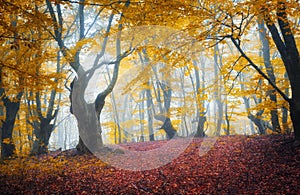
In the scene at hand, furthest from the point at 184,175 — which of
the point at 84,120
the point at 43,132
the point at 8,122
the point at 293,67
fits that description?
the point at 43,132

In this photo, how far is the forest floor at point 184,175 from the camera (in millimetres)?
5312

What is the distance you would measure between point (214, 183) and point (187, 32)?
4215 mm

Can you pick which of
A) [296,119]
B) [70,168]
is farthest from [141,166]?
[296,119]

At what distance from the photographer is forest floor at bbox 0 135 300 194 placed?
17.4 ft

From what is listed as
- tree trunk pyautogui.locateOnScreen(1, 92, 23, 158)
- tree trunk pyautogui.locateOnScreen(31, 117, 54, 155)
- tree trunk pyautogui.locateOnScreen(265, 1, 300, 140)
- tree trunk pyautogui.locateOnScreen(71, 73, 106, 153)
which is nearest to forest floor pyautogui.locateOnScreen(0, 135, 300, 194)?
tree trunk pyautogui.locateOnScreen(265, 1, 300, 140)

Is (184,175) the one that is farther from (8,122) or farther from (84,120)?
(8,122)

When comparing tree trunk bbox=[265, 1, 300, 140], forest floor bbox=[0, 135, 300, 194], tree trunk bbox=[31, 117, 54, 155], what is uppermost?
tree trunk bbox=[265, 1, 300, 140]

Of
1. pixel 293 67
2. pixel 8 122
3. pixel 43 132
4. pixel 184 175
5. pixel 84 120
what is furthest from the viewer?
pixel 43 132

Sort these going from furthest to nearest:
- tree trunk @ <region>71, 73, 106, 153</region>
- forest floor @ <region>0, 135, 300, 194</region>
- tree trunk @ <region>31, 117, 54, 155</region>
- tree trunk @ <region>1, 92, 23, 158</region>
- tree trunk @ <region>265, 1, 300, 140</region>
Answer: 1. tree trunk @ <region>31, 117, 54, 155</region>
2. tree trunk @ <region>1, 92, 23, 158</region>
3. tree trunk @ <region>71, 73, 106, 153</region>
4. tree trunk @ <region>265, 1, 300, 140</region>
5. forest floor @ <region>0, 135, 300, 194</region>

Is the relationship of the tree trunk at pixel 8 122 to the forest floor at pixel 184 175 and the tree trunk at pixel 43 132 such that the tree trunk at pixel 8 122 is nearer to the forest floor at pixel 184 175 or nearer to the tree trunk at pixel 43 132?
→ the tree trunk at pixel 43 132

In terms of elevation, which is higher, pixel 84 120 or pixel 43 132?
pixel 84 120

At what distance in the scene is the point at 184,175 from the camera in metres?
6.38

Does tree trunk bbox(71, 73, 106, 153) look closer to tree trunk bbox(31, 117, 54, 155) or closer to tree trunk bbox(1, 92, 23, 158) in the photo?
tree trunk bbox(1, 92, 23, 158)

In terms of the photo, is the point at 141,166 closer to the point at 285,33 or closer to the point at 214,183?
the point at 214,183
